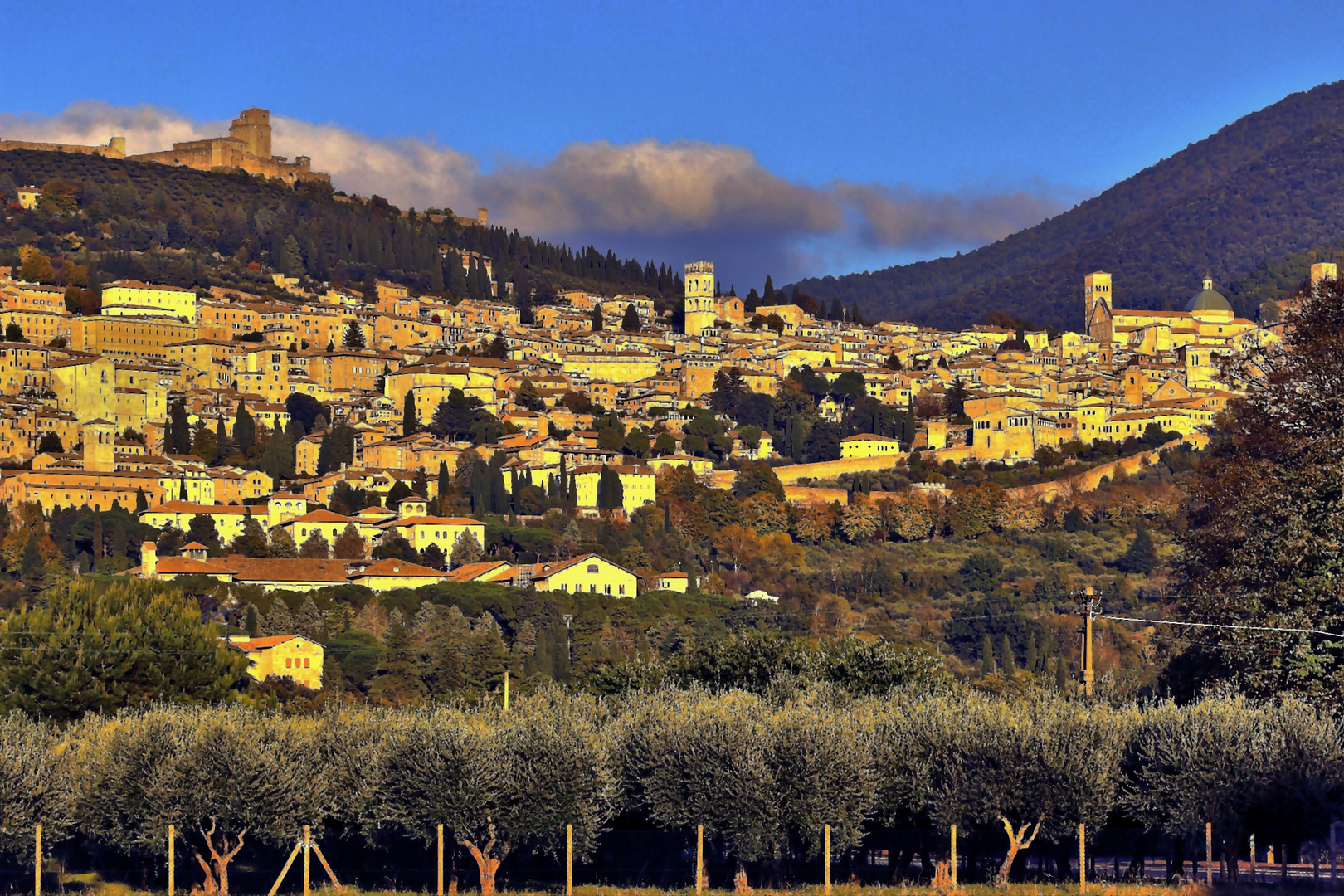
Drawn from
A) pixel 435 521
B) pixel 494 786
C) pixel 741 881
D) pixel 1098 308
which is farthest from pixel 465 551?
pixel 1098 308

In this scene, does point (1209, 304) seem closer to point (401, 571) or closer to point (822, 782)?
point (401, 571)

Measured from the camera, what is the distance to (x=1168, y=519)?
2980 inches

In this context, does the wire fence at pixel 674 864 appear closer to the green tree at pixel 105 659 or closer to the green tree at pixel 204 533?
the green tree at pixel 105 659

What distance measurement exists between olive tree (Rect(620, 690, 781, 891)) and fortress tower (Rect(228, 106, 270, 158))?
459 ft

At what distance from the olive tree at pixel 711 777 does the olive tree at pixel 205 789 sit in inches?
157

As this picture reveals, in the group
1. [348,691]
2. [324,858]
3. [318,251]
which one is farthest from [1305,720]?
[318,251]

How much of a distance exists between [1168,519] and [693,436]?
25601 millimetres

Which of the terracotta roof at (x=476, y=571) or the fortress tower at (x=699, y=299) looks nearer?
the terracotta roof at (x=476, y=571)

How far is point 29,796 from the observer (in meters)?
21.6

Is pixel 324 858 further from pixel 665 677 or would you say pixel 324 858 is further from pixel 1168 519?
pixel 1168 519

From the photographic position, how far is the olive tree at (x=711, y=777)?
850 inches

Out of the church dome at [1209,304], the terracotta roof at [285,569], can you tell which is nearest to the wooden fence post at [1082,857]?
the terracotta roof at [285,569]

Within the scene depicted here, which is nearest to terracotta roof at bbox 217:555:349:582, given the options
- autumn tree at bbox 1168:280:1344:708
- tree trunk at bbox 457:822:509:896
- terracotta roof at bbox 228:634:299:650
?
terracotta roof at bbox 228:634:299:650

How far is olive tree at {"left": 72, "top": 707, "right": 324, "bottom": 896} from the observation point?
71.5ft
